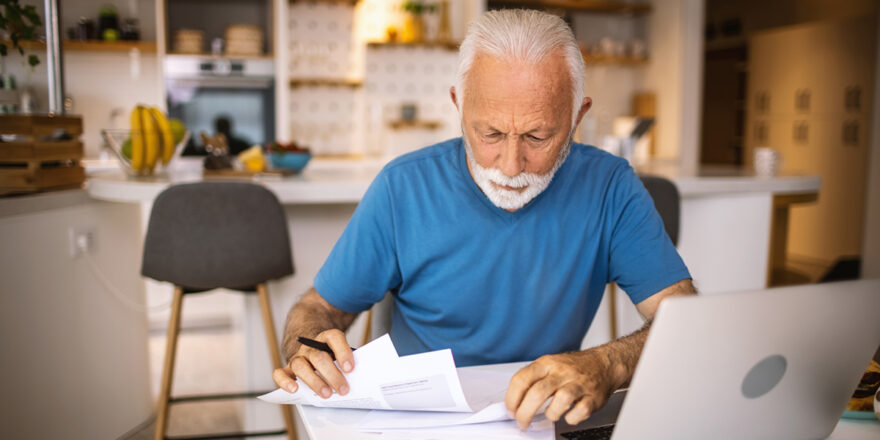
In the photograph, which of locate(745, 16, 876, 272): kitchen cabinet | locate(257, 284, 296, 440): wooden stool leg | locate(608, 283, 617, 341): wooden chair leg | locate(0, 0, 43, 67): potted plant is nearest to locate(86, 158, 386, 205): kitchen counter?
locate(257, 284, 296, 440): wooden stool leg

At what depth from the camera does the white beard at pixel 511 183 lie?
117cm

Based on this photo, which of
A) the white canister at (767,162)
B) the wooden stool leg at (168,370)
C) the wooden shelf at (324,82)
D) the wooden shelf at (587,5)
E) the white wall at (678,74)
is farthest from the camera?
the wooden shelf at (587,5)

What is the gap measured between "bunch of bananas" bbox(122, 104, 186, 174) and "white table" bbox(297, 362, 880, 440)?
175 cm

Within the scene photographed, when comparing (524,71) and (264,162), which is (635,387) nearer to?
(524,71)

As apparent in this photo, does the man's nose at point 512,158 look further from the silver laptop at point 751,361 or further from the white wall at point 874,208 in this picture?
the white wall at point 874,208

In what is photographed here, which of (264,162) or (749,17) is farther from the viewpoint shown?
(749,17)

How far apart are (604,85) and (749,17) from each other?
2486 mm

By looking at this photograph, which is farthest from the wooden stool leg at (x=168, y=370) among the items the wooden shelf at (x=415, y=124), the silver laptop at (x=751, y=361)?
the wooden shelf at (x=415, y=124)

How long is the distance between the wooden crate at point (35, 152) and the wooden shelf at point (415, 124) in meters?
2.89

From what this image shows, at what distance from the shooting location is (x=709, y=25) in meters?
7.52

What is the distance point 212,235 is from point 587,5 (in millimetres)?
4170

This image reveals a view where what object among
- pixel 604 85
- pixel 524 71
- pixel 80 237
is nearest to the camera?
pixel 524 71

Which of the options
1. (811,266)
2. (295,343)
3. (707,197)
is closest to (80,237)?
(295,343)

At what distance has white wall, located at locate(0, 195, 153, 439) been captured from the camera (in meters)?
1.98
